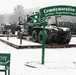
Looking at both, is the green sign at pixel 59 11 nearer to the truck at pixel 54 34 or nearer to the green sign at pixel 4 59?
the green sign at pixel 4 59

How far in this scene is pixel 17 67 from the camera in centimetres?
1034

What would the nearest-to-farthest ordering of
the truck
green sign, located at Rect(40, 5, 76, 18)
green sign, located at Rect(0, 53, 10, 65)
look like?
1. green sign, located at Rect(0, 53, 10, 65)
2. green sign, located at Rect(40, 5, 76, 18)
3. the truck

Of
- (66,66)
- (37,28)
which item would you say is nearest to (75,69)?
(66,66)

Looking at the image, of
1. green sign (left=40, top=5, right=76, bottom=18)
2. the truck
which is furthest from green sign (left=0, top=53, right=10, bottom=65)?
the truck

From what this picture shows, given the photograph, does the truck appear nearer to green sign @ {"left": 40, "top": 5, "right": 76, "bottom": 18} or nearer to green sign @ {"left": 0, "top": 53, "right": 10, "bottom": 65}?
green sign @ {"left": 40, "top": 5, "right": 76, "bottom": 18}

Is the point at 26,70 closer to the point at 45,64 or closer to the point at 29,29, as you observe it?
the point at 45,64

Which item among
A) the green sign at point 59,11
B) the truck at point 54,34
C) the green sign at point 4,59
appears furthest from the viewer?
the truck at point 54,34

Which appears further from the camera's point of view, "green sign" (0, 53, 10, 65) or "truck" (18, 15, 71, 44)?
"truck" (18, 15, 71, 44)

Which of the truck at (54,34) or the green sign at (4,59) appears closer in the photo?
the green sign at (4,59)

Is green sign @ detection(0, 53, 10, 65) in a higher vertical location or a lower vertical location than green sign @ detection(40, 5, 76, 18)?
lower

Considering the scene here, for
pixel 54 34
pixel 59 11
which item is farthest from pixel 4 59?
pixel 54 34

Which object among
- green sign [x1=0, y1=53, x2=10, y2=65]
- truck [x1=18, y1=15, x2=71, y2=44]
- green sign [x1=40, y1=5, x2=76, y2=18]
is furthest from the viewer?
truck [x1=18, y1=15, x2=71, y2=44]

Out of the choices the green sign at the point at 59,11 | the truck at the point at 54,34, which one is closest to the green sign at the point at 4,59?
the green sign at the point at 59,11

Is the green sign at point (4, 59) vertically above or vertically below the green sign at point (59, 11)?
below
